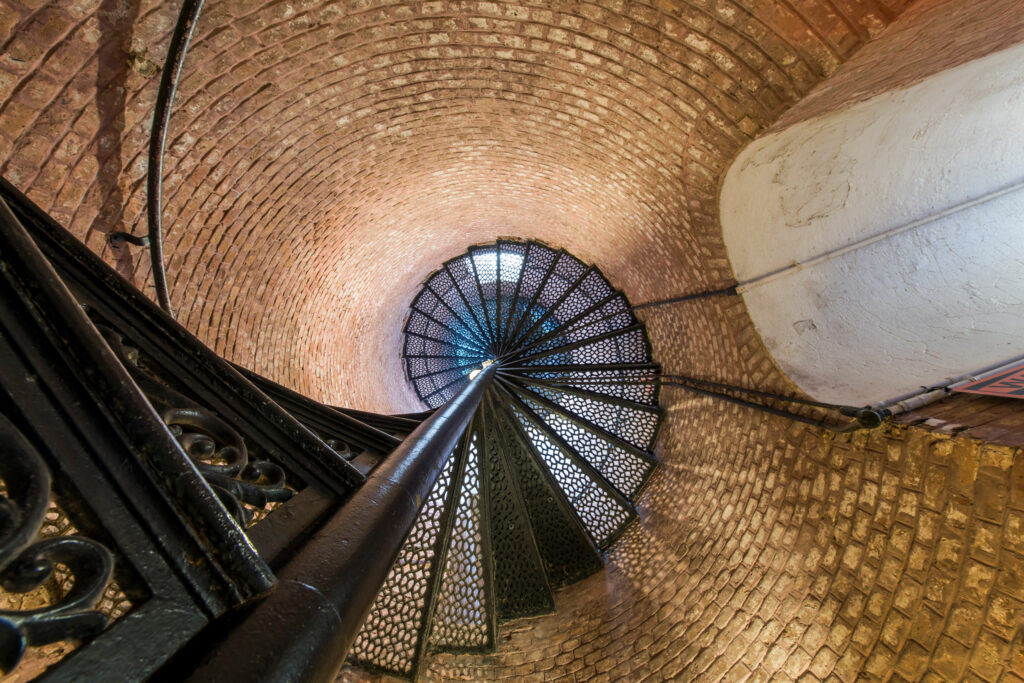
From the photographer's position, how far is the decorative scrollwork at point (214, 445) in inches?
41.9

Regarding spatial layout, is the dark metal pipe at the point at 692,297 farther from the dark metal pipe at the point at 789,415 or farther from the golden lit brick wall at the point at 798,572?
the golden lit brick wall at the point at 798,572

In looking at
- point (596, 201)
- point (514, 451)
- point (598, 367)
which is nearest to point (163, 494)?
point (596, 201)

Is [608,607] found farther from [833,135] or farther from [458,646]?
[833,135]

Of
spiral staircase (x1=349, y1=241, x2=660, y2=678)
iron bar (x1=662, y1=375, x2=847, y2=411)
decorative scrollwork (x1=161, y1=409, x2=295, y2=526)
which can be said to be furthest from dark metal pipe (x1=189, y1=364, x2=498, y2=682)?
iron bar (x1=662, y1=375, x2=847, y2=411)

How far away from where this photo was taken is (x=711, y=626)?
10.5 feet

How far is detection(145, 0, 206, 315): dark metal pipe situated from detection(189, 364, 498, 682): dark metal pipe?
78.3 inches

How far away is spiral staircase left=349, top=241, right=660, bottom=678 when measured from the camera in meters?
3.73

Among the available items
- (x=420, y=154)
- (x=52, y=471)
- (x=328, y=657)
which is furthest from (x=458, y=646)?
(x=420, y=154)

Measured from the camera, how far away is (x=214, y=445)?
3.78 feet

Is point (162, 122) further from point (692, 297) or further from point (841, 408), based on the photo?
point (841, 408)

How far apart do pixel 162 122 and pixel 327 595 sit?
239cm

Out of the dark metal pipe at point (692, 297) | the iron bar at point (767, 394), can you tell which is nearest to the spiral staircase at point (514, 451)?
the dark metal pipe at point (692, 297)

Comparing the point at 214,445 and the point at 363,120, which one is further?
the point at 363,120

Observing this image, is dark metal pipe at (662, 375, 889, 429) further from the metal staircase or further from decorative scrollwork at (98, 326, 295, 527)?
decorative scrollwork at (98, 326, 295, 527)
